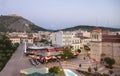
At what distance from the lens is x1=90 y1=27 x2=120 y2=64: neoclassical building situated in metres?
16.3

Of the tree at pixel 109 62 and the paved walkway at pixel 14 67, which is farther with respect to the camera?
the tree at pixel 109 62

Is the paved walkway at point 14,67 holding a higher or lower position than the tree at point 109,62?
lower

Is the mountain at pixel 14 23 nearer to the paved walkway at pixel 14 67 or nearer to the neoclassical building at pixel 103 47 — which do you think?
the paved walkway at pixel 14 67

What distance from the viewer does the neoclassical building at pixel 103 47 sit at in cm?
1627

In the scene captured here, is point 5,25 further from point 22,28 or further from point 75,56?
point 75,56

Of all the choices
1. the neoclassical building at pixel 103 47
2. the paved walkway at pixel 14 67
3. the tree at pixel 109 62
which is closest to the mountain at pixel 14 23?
the paved walkway at pixel 14 67

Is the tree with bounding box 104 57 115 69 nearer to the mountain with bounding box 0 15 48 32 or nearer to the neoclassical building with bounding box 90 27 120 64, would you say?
the neoclassical building with bounding box 90 27 120 64

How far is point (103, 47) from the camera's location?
17.0 metres

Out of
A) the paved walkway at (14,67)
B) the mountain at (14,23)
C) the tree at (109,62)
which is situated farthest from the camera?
the mountain at (14,23)

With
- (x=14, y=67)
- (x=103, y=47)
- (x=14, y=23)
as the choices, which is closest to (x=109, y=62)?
(x=103, y=47)

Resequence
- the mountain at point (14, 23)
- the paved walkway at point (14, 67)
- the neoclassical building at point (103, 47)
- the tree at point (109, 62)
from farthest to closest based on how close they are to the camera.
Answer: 1. the mountain at point (14, 23)
2. the neoclassical building at point (103, 47)
3. the tree at point (109, 62)
4. the paved walkway at point (14, 67)

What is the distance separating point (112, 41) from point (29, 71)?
21.1 feet

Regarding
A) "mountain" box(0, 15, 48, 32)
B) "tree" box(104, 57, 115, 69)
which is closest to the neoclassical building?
"tree" box(104, 57, 115, 69)

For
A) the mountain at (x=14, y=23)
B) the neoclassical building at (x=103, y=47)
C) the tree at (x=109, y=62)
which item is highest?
the mountain at (x=14, y=23)
